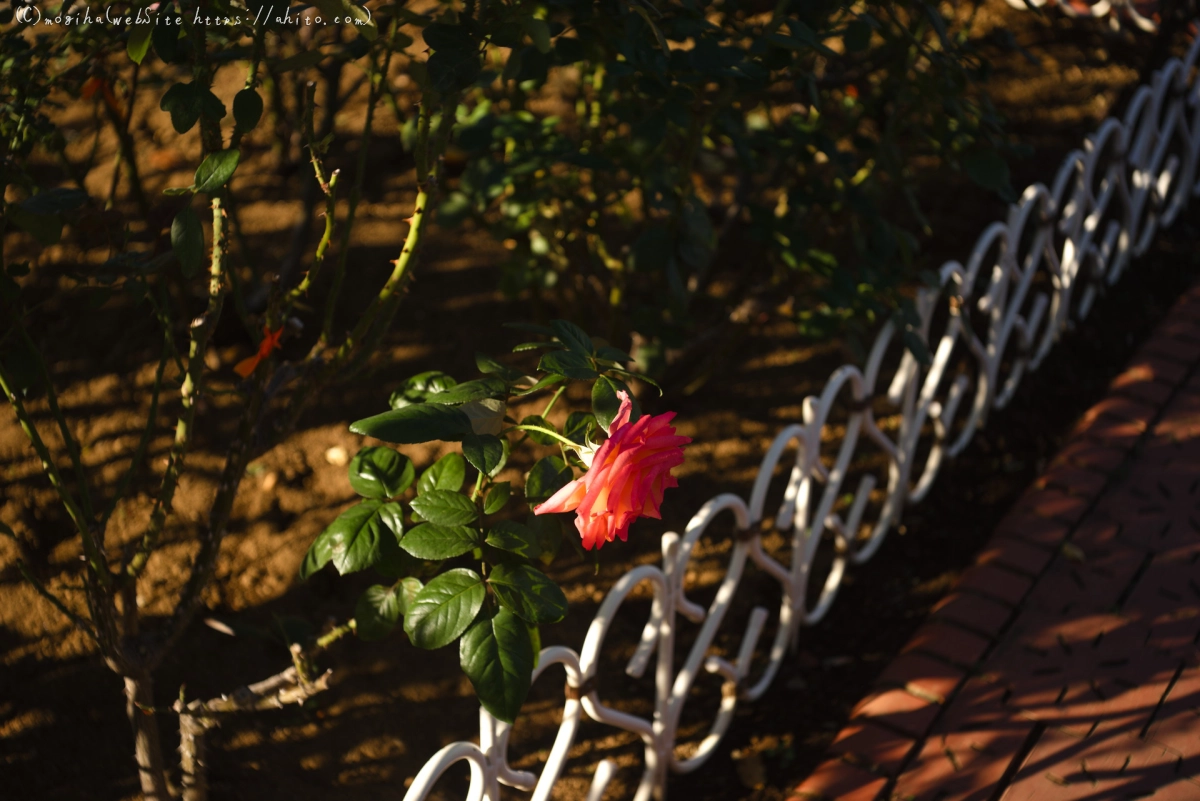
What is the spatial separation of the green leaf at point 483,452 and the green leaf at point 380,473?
276 millimetres

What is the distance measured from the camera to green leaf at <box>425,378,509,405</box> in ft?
4.25

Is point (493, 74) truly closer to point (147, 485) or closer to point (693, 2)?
point (693, 2)

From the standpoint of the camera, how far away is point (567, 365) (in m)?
1.28

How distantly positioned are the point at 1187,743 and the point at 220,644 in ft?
7.65

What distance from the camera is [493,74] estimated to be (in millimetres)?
2332

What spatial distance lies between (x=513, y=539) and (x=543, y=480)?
0.09 meters

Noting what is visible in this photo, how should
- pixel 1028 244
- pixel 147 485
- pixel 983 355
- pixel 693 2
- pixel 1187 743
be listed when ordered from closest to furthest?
pixel 693 2 → pixel 1187 743 → pixel 147 485 → pixel 983 355 → pixel 1028 244

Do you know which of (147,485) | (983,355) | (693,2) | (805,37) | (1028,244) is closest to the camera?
(693,2)

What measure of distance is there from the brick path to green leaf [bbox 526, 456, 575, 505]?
133cm

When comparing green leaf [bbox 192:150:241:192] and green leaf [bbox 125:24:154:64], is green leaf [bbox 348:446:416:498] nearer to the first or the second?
green leaf [bbox 192:150:241:192]

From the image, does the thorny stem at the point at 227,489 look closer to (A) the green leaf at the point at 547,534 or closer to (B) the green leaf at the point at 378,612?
(B) the green leaf at the point at 378,612

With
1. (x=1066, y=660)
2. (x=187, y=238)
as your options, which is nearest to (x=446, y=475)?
(x=187, y=238)

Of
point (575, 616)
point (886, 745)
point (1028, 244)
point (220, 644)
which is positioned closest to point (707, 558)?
point (575, 616)

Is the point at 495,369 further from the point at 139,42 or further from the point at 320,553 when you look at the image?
the point at 139,42
